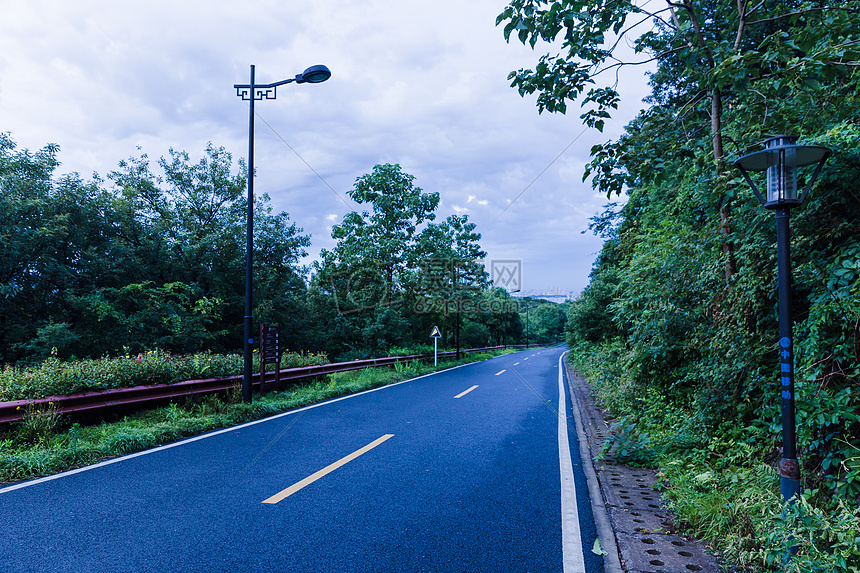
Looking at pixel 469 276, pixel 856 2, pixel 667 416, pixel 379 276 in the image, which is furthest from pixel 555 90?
pixel 469 276

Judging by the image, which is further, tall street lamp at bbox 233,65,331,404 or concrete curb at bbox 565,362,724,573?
tall street lamp at bbox 233,65,331,404

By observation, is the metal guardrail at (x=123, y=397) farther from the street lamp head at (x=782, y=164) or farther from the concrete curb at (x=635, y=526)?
the street lamp head at (x=782, y=164)

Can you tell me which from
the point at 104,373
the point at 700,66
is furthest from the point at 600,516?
the point at 104,373

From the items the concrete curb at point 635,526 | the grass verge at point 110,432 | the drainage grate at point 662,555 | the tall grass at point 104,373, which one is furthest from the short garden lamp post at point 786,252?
the tall grass at point 104,373

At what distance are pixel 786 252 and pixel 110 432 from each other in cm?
869

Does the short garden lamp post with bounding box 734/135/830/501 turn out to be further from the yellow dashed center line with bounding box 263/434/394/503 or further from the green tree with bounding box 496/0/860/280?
the yellow dashed center line with bounding box 263/434/394/503

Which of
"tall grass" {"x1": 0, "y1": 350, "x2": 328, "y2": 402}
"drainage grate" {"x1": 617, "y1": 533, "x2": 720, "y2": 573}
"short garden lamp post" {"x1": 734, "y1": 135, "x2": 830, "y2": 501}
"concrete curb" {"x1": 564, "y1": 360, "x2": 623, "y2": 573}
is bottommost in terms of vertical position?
"concrete curb" {"x1": 564, "y1": 360, "x2": 623, "y2": 573}

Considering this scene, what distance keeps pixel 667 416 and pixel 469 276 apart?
2653 centimetres

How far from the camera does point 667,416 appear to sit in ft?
21.7

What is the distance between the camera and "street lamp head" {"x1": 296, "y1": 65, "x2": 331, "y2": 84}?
9039 mm

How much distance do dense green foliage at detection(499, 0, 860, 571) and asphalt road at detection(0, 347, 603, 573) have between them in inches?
53.9

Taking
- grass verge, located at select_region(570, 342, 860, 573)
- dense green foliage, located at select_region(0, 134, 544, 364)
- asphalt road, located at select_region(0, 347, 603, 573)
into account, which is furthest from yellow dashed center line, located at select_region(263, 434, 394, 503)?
dense green foliage, located at select_region(0, 134, 544, 364)

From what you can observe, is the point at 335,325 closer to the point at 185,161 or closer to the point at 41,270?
the point at 185,161

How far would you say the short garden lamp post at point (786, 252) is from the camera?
3.30m
